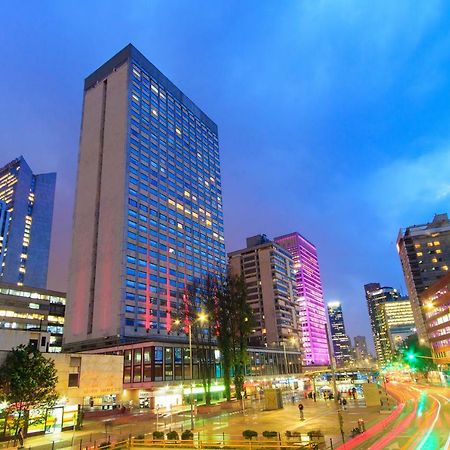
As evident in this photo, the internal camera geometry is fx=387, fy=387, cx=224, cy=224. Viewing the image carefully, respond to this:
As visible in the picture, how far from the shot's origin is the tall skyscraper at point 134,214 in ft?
342

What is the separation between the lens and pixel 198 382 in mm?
85812

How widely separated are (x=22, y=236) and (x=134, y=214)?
330ft

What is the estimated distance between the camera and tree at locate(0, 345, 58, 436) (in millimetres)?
32781

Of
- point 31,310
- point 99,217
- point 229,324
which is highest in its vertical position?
point 99,217

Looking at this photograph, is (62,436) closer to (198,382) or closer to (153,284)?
(198,382)

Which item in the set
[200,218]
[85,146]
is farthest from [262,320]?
[85,146]

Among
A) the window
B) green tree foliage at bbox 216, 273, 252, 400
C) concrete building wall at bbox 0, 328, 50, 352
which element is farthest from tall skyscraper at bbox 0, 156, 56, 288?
concrete building wall at bbox 0, 328, 50, 352

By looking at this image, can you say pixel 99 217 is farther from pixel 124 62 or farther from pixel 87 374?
pixel 87 374

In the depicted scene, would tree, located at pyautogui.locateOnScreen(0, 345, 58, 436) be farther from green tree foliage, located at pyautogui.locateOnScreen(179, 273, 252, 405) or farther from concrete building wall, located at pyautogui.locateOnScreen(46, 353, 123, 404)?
Result: green tree foliage, located at pyautogui.locateOnScreen(179, 273, 252, 405)

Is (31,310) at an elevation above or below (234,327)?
above

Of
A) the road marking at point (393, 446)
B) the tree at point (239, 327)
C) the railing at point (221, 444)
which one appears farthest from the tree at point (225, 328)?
the road marking at point (393, 446)

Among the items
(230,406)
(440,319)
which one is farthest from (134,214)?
(440,319)

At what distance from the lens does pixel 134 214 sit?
111m

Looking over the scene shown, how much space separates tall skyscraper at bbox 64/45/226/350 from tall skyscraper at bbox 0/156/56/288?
73.2 m
